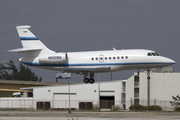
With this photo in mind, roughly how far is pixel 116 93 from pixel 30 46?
131 feet

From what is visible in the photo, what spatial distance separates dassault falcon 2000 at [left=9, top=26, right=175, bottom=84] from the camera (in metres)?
47.1

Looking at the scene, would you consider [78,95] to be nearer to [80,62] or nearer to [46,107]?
[46,107]

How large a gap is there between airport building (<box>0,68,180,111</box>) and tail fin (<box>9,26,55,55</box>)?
33228 mm

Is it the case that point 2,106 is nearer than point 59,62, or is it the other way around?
point 59,62

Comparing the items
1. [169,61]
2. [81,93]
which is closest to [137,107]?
[81,93]

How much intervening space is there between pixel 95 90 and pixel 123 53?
4221cm

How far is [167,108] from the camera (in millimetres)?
77688

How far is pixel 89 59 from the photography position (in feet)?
158

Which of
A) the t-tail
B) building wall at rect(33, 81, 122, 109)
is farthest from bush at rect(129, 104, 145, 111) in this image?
the t-tail

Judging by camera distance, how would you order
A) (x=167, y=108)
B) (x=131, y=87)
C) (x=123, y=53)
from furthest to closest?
(x=131, y=87) < (x=167, y=108) < (x=123, y=53)

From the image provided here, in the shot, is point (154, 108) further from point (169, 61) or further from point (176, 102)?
point (169, 61)

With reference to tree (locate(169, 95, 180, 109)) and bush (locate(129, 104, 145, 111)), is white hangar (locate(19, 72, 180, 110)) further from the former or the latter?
bush (locate(129, 104, 145, 111))

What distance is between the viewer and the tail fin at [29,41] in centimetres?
5201

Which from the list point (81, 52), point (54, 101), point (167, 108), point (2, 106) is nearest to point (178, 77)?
point (167, 108)
